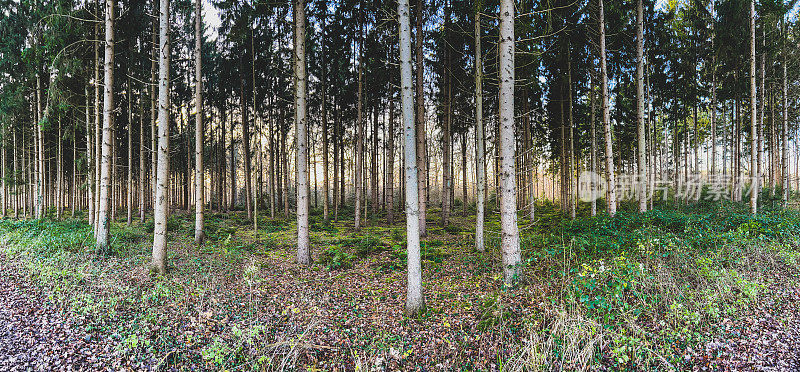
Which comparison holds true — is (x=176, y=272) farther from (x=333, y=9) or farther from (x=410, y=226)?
(x=333, y=9)

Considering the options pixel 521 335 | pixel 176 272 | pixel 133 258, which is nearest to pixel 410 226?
pixel 521 335

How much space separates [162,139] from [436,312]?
7.08 metres

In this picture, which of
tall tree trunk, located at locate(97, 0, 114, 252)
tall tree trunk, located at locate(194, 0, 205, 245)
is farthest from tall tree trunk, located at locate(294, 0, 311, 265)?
tall tree trunk, located at locate(97, 0, 114, 252)

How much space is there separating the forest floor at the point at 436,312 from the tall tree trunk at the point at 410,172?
1.46 feet

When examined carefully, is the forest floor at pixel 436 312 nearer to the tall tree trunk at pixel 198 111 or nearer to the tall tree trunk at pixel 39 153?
the tall tree trunk at pixel 198 111

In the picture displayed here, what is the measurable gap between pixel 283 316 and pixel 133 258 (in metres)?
5.71

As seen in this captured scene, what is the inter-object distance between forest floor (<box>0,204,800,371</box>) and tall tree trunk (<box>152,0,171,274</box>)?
1.95 ft

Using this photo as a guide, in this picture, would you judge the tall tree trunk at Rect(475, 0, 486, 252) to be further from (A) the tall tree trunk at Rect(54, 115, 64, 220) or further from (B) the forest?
(A) the tall tree trunk at Rect(54, 115, 64, 220)

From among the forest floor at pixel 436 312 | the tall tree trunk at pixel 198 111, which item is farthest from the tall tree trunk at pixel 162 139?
the tall tree trunk at pixel 198 111

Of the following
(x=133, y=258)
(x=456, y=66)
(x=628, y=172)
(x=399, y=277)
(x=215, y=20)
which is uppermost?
(x=215, y=20)

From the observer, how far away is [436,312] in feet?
17.5

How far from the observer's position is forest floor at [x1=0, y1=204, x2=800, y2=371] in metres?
3.80

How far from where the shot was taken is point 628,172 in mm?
28500

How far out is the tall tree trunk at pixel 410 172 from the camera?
4.99 metres
